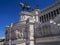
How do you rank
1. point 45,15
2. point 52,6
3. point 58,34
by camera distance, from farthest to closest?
point 45,15 → point 52,6 → point 58,34

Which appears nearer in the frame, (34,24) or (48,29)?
(48,29)

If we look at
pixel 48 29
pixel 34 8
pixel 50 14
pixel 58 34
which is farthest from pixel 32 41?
pixel 34 8

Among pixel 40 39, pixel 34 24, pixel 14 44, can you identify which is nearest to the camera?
pixel 40 39

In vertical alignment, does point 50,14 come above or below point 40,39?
above

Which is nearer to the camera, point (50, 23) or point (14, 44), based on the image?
point (50, 23)

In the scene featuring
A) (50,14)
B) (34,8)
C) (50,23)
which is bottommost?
(50,23)

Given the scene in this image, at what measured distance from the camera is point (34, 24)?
92.9ft

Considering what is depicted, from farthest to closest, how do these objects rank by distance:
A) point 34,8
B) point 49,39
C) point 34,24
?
point 34,8
point 34,24
point 49,39

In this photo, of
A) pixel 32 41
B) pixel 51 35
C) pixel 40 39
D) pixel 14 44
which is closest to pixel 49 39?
pixel 51 35

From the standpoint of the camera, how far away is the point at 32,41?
27.4 m

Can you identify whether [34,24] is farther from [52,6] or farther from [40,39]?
[52,6]

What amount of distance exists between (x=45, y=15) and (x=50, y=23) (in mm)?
17530

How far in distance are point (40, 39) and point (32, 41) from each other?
219cm

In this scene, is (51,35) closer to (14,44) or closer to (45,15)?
(14,44)
